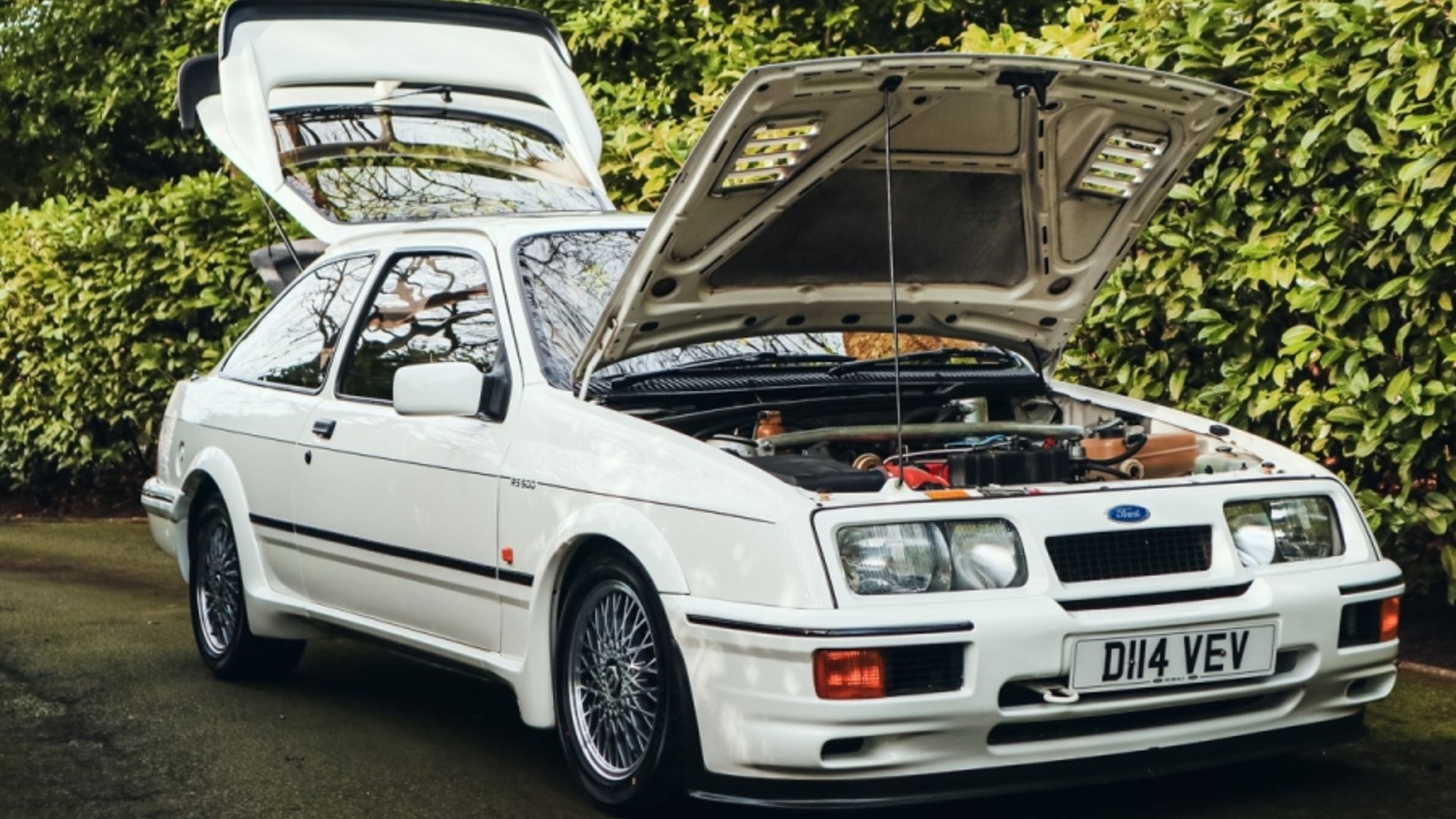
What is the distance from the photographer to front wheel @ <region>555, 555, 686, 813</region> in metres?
5.00

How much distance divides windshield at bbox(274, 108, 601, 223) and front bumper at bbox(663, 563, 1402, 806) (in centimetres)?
393

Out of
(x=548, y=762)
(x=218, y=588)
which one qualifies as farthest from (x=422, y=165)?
(x=548, y=762)

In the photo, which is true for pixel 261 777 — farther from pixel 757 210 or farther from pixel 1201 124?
pixel 1201 124

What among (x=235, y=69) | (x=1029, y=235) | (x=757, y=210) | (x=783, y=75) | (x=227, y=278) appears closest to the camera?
(x=783, y=75)

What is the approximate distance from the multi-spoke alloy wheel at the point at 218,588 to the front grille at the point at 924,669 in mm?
3462

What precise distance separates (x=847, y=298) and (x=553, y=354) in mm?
946

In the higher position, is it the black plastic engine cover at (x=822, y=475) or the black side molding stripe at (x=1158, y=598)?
the black plastic engine cover at (x=822, y=475)

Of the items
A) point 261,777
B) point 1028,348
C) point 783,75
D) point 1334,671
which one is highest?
point 783,75

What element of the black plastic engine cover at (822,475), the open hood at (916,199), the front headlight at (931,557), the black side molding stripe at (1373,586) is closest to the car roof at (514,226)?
the open hood at (916,199)

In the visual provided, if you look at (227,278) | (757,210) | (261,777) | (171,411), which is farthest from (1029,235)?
(227,278)

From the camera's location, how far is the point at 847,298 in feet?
20.1

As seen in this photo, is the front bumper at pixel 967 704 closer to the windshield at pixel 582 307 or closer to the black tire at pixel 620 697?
the black tire at pixel 620 697

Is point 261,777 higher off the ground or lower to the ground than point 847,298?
lower

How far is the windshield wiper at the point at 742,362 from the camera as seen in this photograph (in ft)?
19.3
